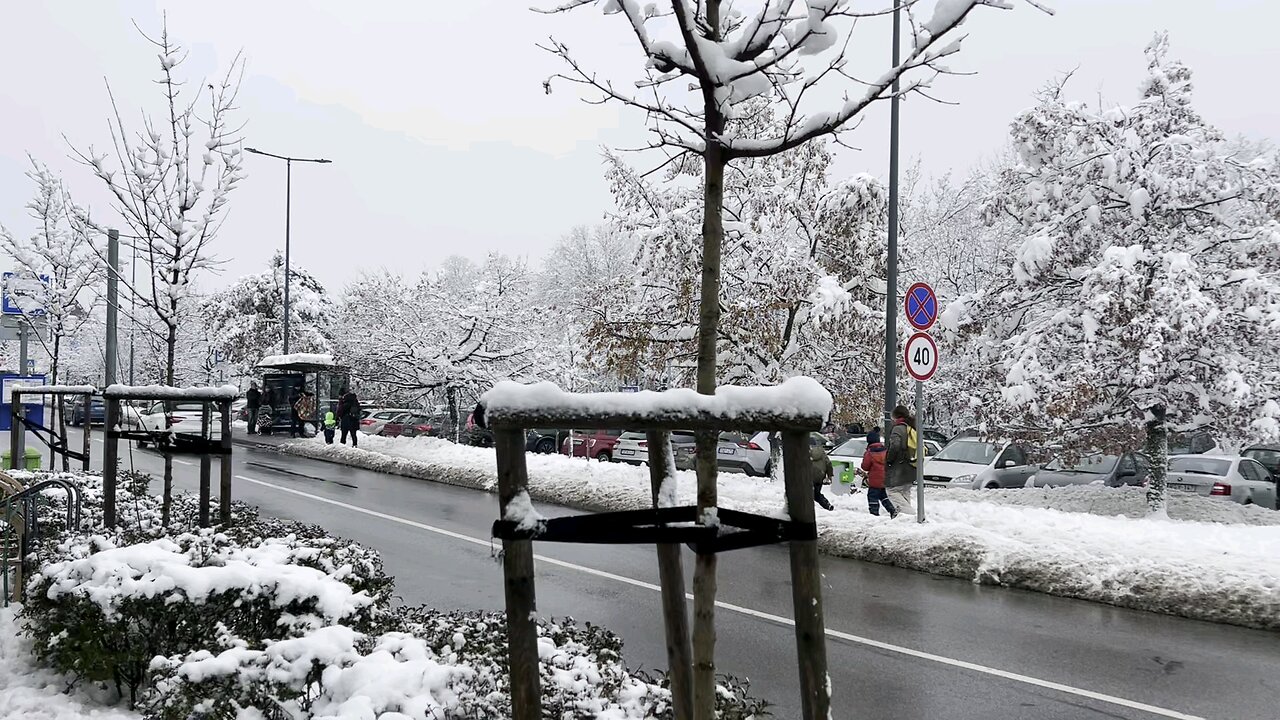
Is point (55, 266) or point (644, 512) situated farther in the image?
point (55, 266)

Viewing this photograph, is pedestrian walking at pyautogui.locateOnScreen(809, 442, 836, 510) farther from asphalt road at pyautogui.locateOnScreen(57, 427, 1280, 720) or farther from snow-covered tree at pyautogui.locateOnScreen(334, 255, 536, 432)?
snow-covered tree at pyautogui.locateOnScreen(334, 255, 536, 432)

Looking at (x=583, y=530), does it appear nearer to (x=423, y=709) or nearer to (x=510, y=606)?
(x=510, y=606)

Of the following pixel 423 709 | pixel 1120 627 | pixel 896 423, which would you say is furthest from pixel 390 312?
pixel 423 709

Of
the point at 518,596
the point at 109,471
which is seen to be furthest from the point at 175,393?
the point at 518,596

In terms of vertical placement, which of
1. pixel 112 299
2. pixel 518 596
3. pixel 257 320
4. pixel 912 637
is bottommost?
pixel 912 637

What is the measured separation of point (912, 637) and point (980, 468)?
1355 cm

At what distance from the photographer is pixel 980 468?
20.6m

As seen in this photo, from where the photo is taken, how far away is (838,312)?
53.1ft

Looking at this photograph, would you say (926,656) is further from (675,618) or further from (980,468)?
(980,468)

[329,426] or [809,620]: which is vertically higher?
[809,620]

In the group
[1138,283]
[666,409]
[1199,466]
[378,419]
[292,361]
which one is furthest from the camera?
[378,419]

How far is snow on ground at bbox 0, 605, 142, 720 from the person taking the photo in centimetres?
495

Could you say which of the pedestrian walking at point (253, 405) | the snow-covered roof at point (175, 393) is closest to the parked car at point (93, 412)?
the pedestrian walking at point (253, 405)

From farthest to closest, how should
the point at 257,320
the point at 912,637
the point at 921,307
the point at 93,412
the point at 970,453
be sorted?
the point at 257,320
the point at 93,412
the point at 970,453
the point at 921,307
the point at 912,637
